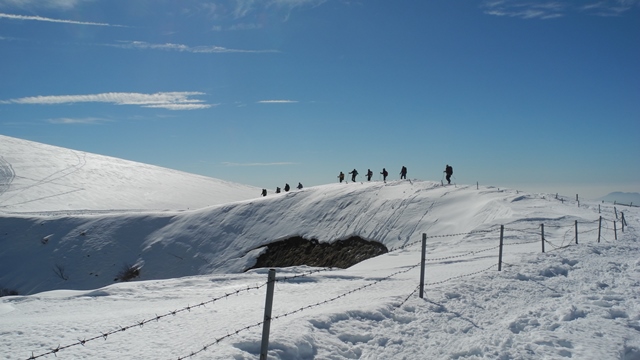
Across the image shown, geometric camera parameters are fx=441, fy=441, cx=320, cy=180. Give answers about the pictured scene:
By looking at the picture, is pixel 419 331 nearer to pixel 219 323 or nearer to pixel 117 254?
pixel 219 323

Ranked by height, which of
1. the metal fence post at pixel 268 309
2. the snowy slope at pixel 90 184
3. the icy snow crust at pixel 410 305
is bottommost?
the icy snow crust at pixel 410 305

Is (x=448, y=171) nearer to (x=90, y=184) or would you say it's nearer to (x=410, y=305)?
(x=410, y=305)

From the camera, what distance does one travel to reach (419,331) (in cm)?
807

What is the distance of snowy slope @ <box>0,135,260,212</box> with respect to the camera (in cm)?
6806

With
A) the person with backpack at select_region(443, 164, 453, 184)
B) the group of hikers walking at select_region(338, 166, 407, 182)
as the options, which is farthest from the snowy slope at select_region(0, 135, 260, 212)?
the person with backpack at select_region(443, 164, 453, 184)

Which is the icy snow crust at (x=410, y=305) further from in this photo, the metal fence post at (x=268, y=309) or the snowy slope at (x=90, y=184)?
the snowy slope at (x=90, y=184)

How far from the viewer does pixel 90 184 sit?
8075 cm

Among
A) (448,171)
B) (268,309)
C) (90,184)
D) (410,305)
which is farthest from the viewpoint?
(90,184)

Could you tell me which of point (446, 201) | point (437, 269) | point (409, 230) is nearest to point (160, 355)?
point (437, 269)

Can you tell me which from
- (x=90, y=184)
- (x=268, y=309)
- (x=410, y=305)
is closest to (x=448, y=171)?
(x=410, y=305)

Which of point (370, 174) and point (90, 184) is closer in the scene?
point (370, 174)

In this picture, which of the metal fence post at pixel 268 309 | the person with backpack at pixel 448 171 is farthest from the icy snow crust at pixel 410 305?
the person with backpack at pixel 448 171

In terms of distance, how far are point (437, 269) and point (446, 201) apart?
2134cm

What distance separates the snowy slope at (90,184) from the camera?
68062 millimetres
